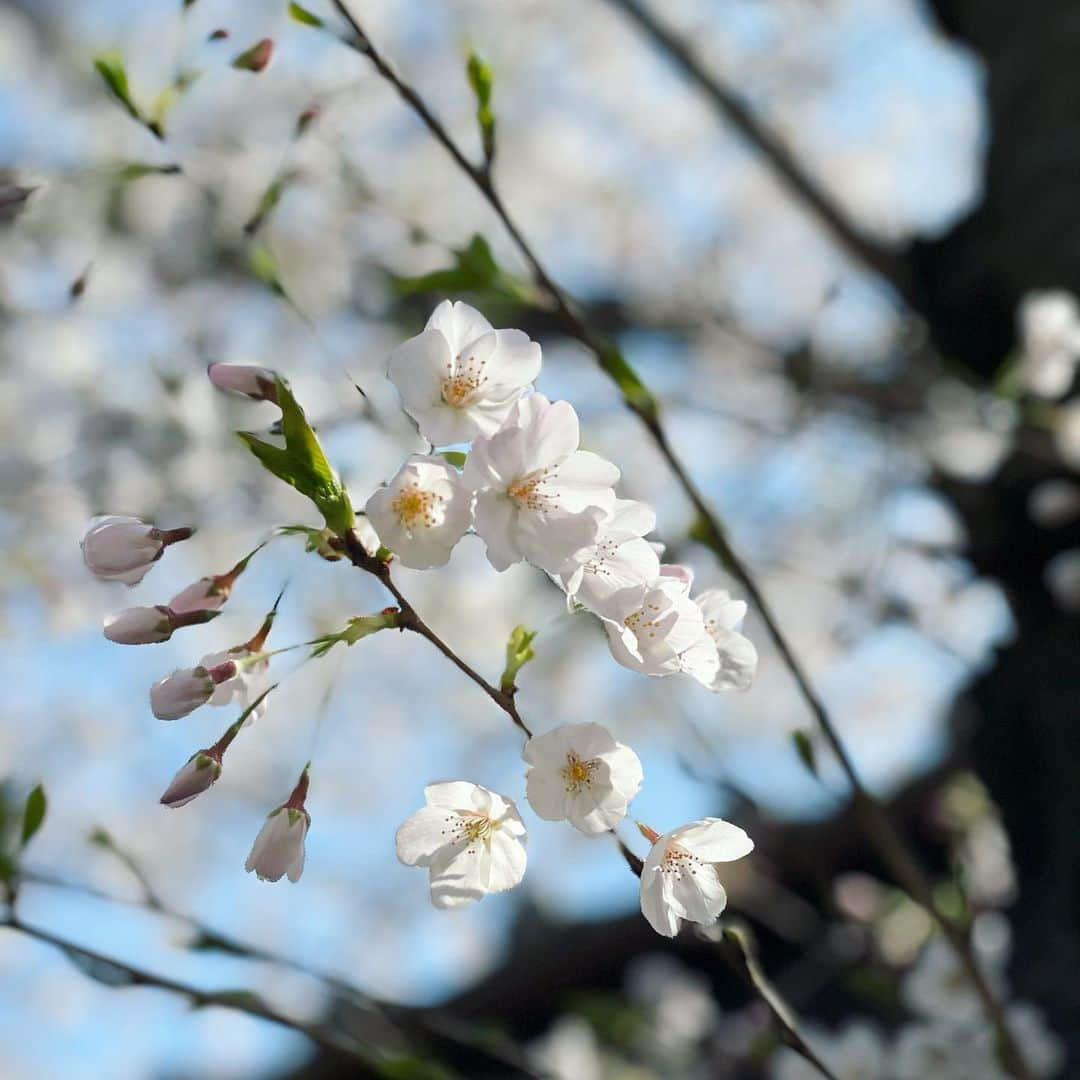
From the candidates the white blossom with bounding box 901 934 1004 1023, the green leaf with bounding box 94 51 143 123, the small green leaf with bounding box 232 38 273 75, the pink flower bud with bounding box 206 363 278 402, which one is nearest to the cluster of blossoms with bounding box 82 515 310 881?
the pink flower bud with bounding box 206 363 278 402

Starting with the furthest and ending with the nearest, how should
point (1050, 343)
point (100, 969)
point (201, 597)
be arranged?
point (1050, 343) < point (100, 969) < point (201, 597)

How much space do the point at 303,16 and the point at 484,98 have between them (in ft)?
0.57

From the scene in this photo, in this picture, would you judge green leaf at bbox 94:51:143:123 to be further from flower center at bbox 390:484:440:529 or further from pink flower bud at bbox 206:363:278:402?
flower center at bbox 390:484:440:529

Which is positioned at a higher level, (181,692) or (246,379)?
(246,379)

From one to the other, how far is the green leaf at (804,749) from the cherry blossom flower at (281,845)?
16.6 inches

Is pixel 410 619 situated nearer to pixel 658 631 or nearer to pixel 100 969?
pixel 658 631

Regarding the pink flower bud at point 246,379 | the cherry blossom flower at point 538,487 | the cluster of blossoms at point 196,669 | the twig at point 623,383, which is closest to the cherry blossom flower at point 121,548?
the cluster of blossoms at point 196,669

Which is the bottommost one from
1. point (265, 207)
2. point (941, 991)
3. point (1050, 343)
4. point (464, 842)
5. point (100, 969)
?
point (941, 991)

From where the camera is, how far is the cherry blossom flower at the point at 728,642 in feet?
2.51

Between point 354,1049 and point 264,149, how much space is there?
3550 millimetres

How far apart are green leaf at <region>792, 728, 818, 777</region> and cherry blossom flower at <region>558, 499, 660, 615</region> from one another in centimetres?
32

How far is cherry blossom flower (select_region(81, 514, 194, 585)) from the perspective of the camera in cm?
73

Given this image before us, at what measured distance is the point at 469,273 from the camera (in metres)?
0.99

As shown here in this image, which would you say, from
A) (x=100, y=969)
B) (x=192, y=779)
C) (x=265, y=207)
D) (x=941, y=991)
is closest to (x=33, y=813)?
(x=100, y=969)
